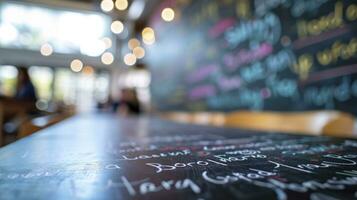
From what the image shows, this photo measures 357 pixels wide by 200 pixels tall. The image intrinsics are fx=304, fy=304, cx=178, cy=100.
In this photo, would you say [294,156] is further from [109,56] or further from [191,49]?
[109,56]

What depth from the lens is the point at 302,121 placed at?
1.81 meters

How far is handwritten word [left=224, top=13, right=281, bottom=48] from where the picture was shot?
2.22 metres

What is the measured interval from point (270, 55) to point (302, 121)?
64 centimetres

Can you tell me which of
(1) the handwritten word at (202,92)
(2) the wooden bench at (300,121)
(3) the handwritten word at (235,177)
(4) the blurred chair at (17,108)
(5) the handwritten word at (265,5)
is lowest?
(3) the handwritten word at (235,177)

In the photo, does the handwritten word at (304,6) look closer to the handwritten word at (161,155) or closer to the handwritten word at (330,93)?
the handwritten word at (330,93)

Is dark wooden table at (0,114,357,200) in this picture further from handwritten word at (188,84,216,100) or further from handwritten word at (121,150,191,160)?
handwritten word at (188,84,216,100)

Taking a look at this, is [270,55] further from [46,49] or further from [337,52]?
[46,49]

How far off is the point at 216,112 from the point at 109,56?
26.6 ft

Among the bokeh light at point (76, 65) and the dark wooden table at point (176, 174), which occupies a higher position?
the bokeh light at point (76, 65)

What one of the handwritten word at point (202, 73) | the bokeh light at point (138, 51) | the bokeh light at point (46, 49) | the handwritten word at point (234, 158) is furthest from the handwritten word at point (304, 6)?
the bokeh light at point (46, 49)

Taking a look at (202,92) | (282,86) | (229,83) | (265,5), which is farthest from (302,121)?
(202,92)

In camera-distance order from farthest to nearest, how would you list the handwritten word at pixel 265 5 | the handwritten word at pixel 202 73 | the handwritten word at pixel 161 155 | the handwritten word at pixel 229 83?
1. the handwritten word at pixel 202 73
2. the handwritten word at pixel 229 83
3. the handwritten word at pixel 265 5
4. the handwritten word at pixel 161 155

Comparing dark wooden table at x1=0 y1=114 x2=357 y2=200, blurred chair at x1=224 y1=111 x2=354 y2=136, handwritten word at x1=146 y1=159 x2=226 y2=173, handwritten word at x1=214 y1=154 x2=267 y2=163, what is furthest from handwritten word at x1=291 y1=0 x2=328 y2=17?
handwritten word at x1=146 y1=159 x2=226 y2=173

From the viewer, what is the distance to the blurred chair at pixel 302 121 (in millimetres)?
1449
